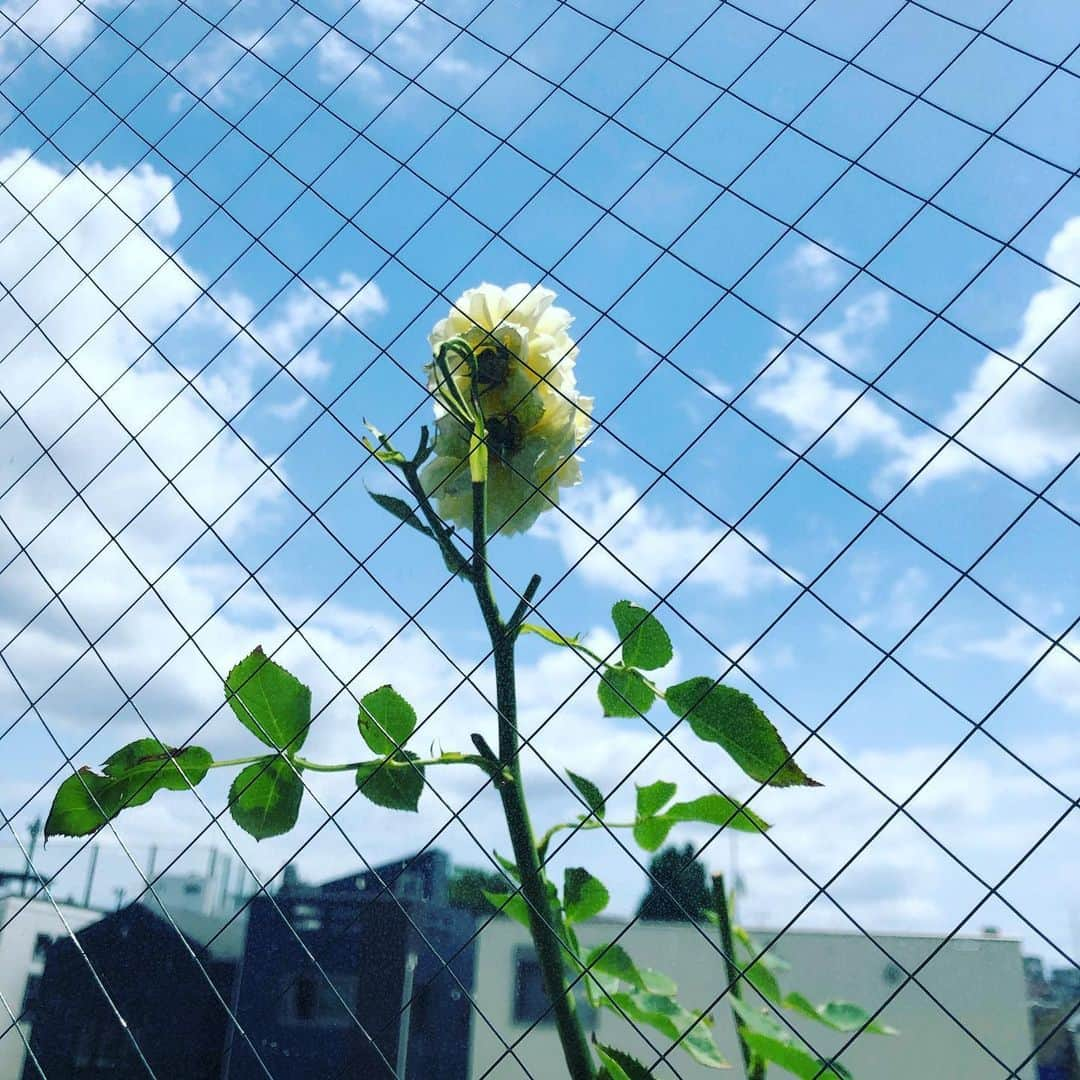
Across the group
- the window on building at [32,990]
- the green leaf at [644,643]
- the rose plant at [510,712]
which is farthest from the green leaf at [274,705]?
the window on building at [32,990]

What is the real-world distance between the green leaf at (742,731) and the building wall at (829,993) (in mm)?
50

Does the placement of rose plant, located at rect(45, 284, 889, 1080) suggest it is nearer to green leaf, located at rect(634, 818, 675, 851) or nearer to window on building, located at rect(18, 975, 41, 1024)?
green leaf, located at rect(634, 818, 675, 851)

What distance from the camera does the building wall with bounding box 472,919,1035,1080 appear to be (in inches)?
11.5

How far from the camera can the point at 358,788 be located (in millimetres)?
279

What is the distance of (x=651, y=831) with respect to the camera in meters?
0.29

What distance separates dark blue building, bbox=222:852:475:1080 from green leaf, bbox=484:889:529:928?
0.09 feet

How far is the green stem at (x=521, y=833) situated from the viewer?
0.23 meters

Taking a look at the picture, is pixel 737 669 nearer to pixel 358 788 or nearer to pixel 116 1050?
pixel 358 788

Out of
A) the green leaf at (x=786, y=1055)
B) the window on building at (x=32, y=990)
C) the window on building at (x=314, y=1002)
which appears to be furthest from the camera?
the window on building at (x=32, y=990)

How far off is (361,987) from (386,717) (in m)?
0.14

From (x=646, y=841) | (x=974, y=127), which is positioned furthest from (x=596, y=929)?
(x=974, y=127)

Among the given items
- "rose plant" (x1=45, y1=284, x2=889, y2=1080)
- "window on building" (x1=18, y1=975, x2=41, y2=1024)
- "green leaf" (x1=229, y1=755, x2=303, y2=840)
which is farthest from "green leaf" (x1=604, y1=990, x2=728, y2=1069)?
"window on building" (x1=18, y1=975, x2=41, y2=1024)

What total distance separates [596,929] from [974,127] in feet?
0.92

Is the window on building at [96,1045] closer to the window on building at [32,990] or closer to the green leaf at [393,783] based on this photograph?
the window on building at [32,990]
